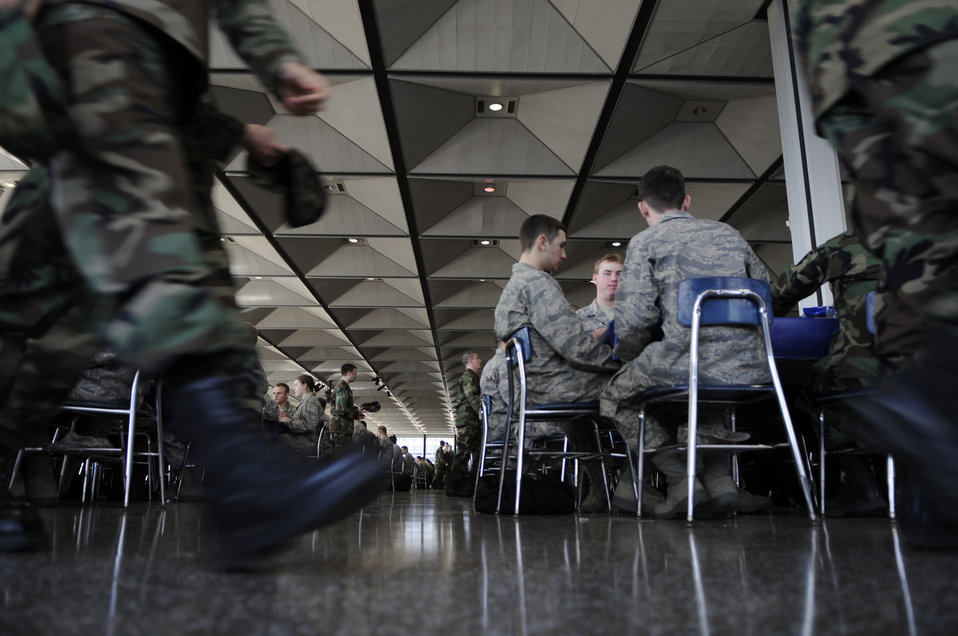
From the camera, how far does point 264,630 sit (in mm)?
608

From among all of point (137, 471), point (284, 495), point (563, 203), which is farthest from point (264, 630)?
point (563, 203)

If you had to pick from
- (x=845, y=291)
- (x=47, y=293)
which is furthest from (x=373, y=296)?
(x=47, y=293)

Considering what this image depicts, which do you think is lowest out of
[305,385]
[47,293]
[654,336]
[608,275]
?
[47,293]

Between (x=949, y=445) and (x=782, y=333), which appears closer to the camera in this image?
(x=949, y=445)

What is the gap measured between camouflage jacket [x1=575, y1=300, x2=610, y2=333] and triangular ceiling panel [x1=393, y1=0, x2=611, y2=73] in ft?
8.13

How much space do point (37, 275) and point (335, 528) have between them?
1.02 m

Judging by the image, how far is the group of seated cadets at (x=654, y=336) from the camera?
264 centimetres

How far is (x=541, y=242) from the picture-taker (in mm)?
3734

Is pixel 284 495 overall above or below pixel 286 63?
below

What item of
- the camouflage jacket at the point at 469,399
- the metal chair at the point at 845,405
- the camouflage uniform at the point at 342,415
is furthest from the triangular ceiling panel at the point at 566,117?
the camouflage uniform at the point at 342,415

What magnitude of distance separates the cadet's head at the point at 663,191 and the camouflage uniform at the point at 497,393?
279cm

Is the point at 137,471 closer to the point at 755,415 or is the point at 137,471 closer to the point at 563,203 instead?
the point at 755,415

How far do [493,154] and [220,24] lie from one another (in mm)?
6858

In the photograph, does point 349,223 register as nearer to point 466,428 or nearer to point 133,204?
point 466,428
